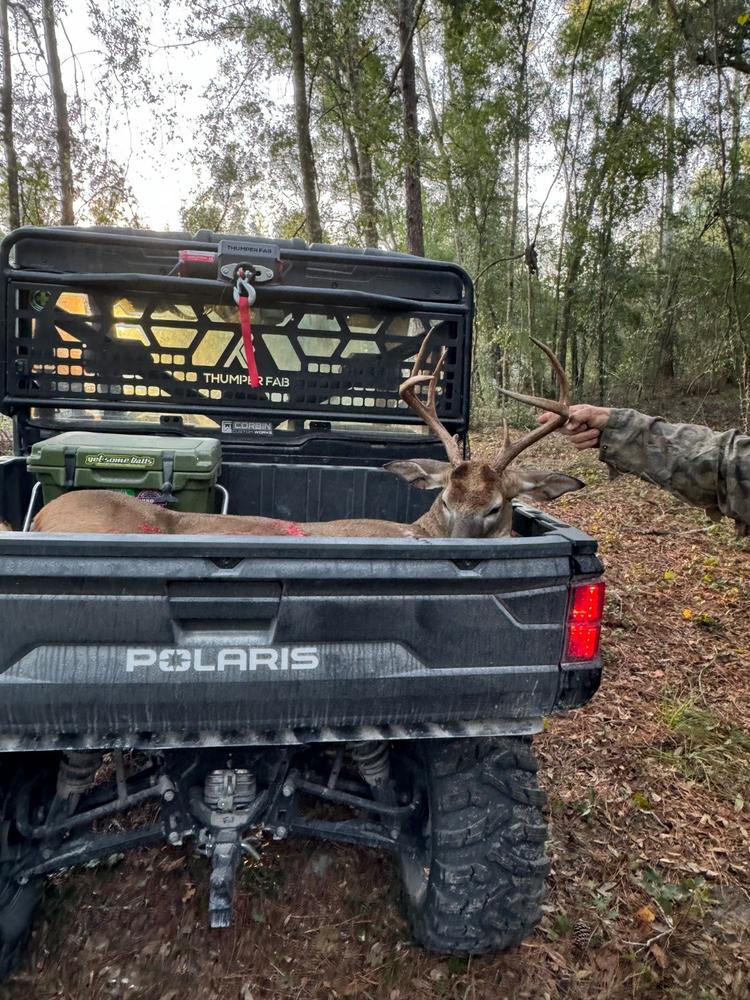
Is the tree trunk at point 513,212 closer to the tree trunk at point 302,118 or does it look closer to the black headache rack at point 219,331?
the tree trunk at point 302,118

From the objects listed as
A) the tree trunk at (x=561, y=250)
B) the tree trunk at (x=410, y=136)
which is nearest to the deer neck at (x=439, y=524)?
the tree trunk at (x=410, y=136)

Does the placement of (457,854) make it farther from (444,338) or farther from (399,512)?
Answer: (444,338)

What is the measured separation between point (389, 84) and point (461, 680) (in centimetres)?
1472

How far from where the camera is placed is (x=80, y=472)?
3.28m

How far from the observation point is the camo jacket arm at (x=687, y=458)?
3.60 metres

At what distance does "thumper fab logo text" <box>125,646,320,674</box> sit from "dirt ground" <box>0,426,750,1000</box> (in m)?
1.50

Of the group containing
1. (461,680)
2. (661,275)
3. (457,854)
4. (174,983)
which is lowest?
(174,983)

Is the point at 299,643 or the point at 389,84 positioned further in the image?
the point at 389,84

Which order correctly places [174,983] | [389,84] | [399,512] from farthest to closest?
1. [389,84]
2. [399,512]
3. [174,983]

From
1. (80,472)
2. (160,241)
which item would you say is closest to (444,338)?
(160,241)

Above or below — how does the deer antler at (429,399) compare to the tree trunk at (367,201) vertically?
below

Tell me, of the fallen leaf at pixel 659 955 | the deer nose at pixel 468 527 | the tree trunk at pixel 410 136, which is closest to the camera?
the fallen leaf at pixel 659 955

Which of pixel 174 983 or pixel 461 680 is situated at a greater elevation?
pixel 461 680

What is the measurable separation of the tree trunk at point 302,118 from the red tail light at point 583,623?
492 inches
